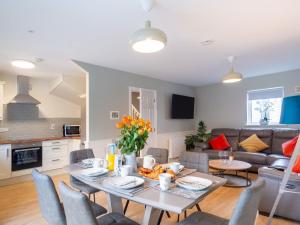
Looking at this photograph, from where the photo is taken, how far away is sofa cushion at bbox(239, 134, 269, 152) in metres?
4.70

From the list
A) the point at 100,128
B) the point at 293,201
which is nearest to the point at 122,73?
the point at 100,128

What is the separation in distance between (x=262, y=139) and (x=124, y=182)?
447 cm

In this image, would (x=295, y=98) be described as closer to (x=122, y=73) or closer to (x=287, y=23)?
(x=287, y=23)

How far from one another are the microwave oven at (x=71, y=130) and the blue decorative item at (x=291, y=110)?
4.80m

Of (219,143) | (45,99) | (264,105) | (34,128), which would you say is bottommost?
(219,143)

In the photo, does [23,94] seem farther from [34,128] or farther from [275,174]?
[275,174]

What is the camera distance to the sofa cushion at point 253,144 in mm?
4699

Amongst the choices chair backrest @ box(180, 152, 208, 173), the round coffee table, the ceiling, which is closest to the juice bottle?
chair backrest @ box(180, 152, 208, 173)

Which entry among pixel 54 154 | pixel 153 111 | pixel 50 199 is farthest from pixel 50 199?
pixel 153 111

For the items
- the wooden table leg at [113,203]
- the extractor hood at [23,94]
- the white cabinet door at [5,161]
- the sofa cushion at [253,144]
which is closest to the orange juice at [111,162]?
the wooden table leg at [113,203]

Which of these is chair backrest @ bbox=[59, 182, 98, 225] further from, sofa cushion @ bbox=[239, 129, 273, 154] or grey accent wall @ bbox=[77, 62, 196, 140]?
sofa cushion @ bbox=[239, 129, 273, 154]

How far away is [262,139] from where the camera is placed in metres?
4.87

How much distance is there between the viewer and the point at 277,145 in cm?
461

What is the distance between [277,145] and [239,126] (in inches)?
47.0
